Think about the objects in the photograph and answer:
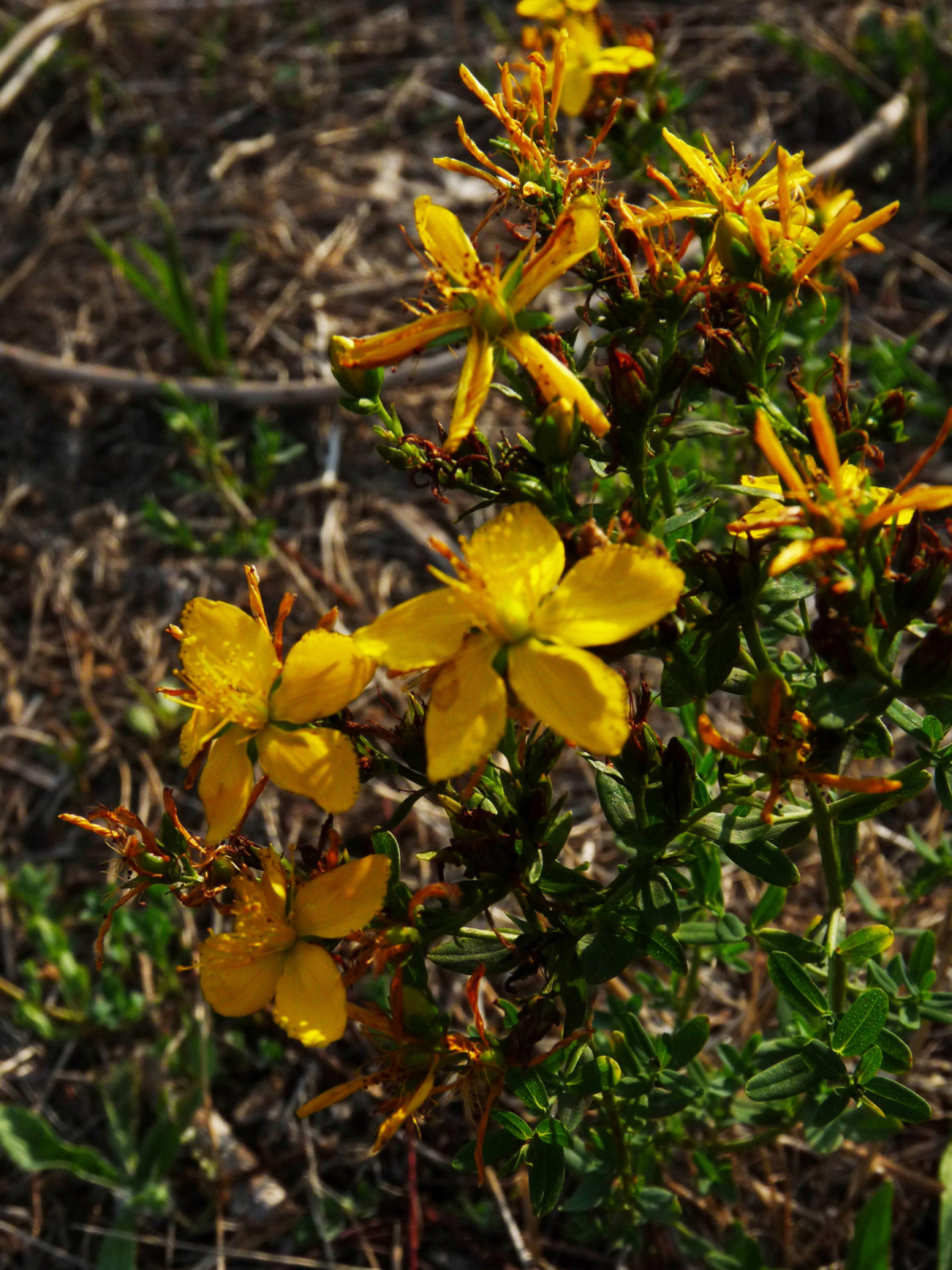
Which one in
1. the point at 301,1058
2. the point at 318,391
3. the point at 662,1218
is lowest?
the point at 301,1058

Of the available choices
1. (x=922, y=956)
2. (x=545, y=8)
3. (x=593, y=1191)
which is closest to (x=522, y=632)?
(x=922, y=956)

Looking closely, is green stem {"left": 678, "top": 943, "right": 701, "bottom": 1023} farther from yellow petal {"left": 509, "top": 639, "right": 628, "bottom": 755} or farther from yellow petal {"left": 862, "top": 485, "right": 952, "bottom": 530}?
yellow petal {"left": 862, "top": 485, "right": 952, "bottom": 530}

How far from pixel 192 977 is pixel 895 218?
3.41 metres

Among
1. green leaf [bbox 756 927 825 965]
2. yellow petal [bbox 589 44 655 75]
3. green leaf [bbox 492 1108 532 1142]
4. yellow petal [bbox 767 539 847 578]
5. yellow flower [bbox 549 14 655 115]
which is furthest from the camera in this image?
yellow flower [bbox 549 14 655 115]

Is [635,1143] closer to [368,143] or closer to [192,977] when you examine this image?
[192,977]

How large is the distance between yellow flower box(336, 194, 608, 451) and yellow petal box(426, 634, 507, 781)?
11.5 inches

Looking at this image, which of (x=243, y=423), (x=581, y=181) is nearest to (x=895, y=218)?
(x=243, y=423)

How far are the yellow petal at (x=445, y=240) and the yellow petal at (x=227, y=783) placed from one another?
27.7 inches

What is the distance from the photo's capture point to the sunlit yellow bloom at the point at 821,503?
1.33 metres

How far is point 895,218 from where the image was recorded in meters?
4.09

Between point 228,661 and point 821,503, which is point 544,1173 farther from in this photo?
point 821,503

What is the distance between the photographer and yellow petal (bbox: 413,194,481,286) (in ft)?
5.27

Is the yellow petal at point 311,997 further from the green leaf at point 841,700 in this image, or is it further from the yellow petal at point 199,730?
the green leaf at point 841,700

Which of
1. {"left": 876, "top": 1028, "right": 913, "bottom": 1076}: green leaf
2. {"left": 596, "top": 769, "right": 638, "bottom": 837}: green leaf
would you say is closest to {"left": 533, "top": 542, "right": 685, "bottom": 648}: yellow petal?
{"left": 596, "top": 769, "right": 638, "bottom": 837}: green leaf
